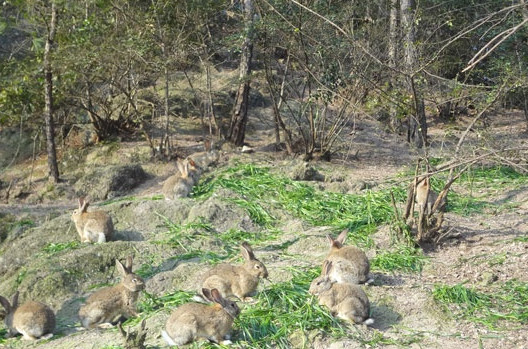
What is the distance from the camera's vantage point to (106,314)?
819 centimetres

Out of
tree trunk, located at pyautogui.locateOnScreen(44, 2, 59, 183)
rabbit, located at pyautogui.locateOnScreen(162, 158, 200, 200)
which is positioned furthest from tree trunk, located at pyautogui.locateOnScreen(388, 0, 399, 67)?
tree trunk, located at pyautogui.locateOnScreen(44, 2, 59, 183)

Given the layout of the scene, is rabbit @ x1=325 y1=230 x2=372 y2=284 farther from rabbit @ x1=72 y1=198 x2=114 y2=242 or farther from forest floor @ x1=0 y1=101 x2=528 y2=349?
rabbit @ x1=72 y1=198 x2=114 y2=242

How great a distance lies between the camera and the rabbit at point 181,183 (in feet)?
43.0

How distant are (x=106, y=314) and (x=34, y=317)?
32.6 inches

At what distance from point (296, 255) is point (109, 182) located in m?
7.16

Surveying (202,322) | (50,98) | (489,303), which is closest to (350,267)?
(489,303)

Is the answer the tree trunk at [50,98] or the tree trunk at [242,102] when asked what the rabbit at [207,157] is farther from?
the tree trunk at [50,98]

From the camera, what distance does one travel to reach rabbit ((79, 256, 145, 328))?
8188 millimetres

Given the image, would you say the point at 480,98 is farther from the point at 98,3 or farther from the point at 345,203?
the point at 98,3

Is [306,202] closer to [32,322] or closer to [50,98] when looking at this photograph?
[32,322]

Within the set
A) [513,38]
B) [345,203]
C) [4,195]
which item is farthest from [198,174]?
[513,38]

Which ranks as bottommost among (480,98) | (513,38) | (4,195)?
(4,195)

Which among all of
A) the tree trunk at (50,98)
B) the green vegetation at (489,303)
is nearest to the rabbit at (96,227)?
the green vegetation at (489,303)

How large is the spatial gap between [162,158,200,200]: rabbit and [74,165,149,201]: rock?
2621mm
